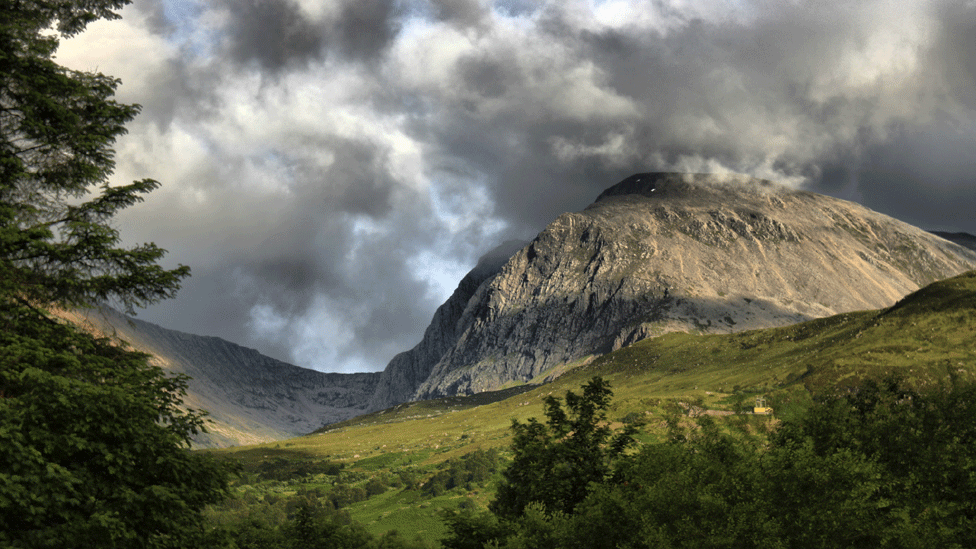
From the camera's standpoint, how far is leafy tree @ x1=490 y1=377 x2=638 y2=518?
51.7 m

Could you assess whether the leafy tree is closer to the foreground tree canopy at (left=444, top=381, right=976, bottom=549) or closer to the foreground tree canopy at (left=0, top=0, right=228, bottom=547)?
the foreground tree canopy at (left=444, top=381, right=976, bottom=549)

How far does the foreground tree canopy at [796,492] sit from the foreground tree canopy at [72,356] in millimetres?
23135

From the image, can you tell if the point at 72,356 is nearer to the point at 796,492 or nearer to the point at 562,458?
the point at 796,492

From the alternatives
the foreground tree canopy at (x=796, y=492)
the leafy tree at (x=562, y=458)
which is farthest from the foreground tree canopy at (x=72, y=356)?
the leafy tree at (x=562, y=458)

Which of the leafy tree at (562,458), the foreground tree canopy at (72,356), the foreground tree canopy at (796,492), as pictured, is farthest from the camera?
the leafy tree at (562,458)

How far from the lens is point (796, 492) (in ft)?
111

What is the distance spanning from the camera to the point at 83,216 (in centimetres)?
2911

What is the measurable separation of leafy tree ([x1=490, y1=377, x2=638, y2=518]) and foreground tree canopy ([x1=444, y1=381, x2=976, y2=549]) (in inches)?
15.7

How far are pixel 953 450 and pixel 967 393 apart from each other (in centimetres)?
933

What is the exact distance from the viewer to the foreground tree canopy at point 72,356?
21297 mm

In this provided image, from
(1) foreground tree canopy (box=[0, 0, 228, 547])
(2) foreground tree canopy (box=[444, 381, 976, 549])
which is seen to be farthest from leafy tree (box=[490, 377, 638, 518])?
(1) foreground tree canopy (box=[0, 0, 228, 547])

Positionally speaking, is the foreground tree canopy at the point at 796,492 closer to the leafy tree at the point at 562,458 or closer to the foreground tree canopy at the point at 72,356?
the leafy tree at the point at 562,458

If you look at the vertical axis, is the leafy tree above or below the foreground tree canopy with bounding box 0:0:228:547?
below

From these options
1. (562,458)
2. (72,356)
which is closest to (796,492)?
(562,458)
